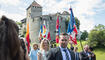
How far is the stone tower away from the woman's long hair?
2443 inches

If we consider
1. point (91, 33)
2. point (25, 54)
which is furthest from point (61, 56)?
point (91, 33)

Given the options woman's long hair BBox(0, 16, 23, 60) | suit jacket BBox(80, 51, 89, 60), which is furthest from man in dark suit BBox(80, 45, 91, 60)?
woman's long hair BBox(0, 16, 23, 60)

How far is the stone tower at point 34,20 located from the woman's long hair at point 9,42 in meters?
62.1

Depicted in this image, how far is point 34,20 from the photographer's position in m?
64.5

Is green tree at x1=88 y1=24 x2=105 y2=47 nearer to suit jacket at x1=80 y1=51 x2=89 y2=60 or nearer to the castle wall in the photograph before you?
the castle wall

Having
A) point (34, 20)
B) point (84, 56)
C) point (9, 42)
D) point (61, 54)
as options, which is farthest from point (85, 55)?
point (34, 20)

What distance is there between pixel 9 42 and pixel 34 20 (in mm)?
63728

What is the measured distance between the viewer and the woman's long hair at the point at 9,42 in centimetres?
137

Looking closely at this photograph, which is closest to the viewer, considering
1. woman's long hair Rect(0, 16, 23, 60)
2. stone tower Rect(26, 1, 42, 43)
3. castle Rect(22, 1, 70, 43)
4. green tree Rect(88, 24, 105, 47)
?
woman's long hair Rect(0, 16, 23, 60)

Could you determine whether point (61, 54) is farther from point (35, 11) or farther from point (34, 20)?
point (35, 11)

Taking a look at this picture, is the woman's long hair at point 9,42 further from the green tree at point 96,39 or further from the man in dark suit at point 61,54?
the green tree at point 96,39

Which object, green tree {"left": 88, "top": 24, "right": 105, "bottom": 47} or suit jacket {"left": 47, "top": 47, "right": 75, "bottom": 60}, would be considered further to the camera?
green tree {"left": 88, "top": 24, "right": 105, "bottom": 47}

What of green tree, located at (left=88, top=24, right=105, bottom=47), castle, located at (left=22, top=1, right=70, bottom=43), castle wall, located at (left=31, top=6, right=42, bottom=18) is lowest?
green tree, located at (left=88, top=24, right=105, bottom=47)

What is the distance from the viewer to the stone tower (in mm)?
63500
